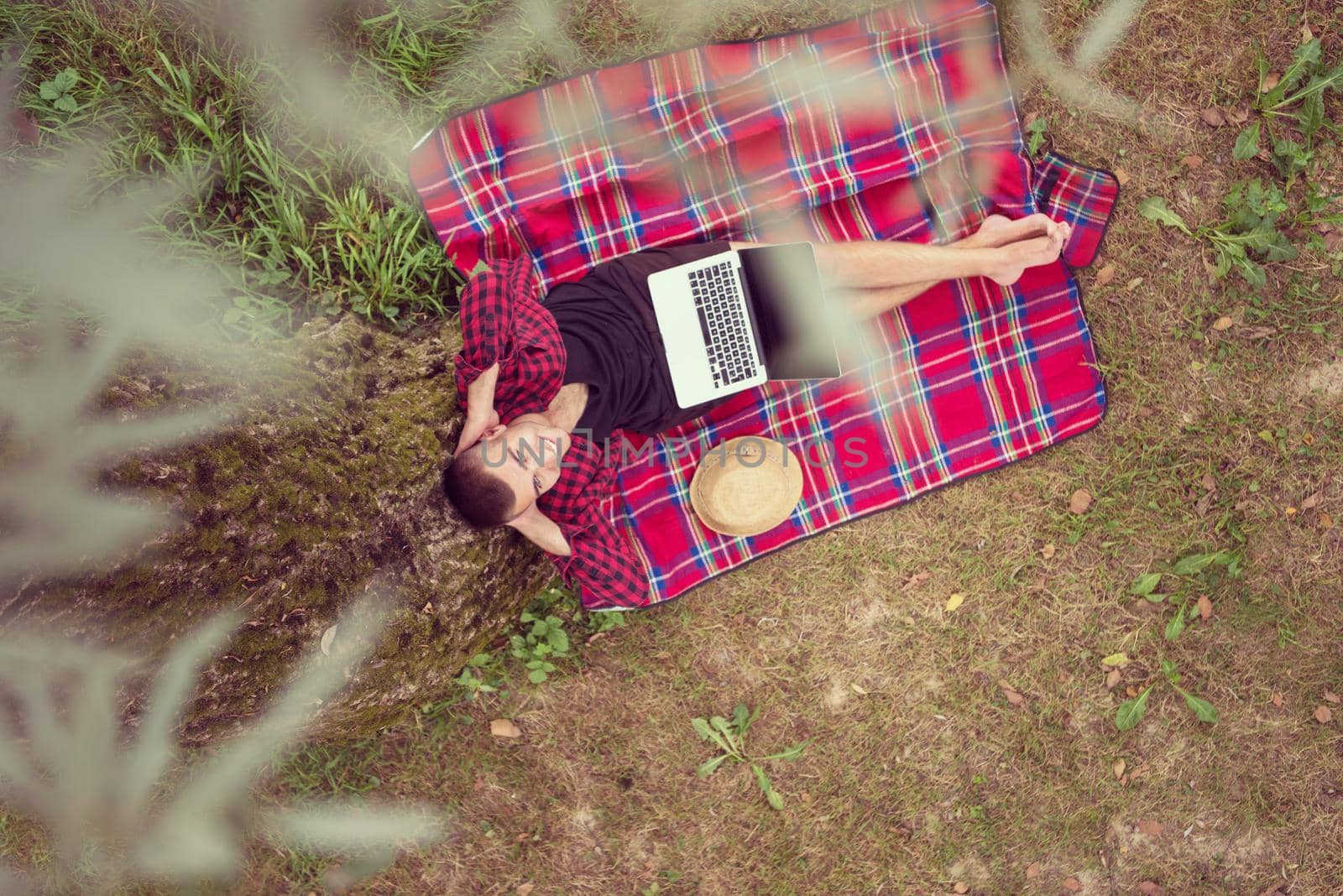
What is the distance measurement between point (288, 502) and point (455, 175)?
182 centimetres

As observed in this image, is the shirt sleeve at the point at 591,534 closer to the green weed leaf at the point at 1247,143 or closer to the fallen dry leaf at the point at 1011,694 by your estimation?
the fallen dry leaf at the point at 1011,694

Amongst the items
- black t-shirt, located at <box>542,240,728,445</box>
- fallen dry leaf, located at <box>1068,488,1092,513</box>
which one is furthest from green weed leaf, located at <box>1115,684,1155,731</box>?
black t-shirt, located at <box>542,240,728,445</box>

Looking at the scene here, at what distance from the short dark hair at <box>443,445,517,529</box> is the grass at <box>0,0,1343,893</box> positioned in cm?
115

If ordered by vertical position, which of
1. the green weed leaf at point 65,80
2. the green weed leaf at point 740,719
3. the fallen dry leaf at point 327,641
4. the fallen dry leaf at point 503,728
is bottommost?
the green weed leaf at point 740,719

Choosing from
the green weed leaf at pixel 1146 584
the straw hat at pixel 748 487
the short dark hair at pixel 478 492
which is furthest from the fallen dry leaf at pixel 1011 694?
the short dark hair at pixel 478 492

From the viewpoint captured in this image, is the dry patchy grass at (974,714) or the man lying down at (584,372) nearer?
the man lying down at (584,372)

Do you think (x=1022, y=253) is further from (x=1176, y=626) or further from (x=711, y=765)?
(x=711, y=765)

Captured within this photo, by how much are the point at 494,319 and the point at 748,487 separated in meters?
1.42

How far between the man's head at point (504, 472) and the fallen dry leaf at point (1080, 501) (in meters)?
2.57

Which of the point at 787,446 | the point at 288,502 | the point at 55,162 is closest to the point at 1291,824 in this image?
the point at 787,446

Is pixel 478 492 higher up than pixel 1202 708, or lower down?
higher up

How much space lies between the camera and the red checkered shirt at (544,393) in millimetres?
3064

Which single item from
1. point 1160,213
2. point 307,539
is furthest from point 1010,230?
point 307,539

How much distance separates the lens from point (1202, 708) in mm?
3959
